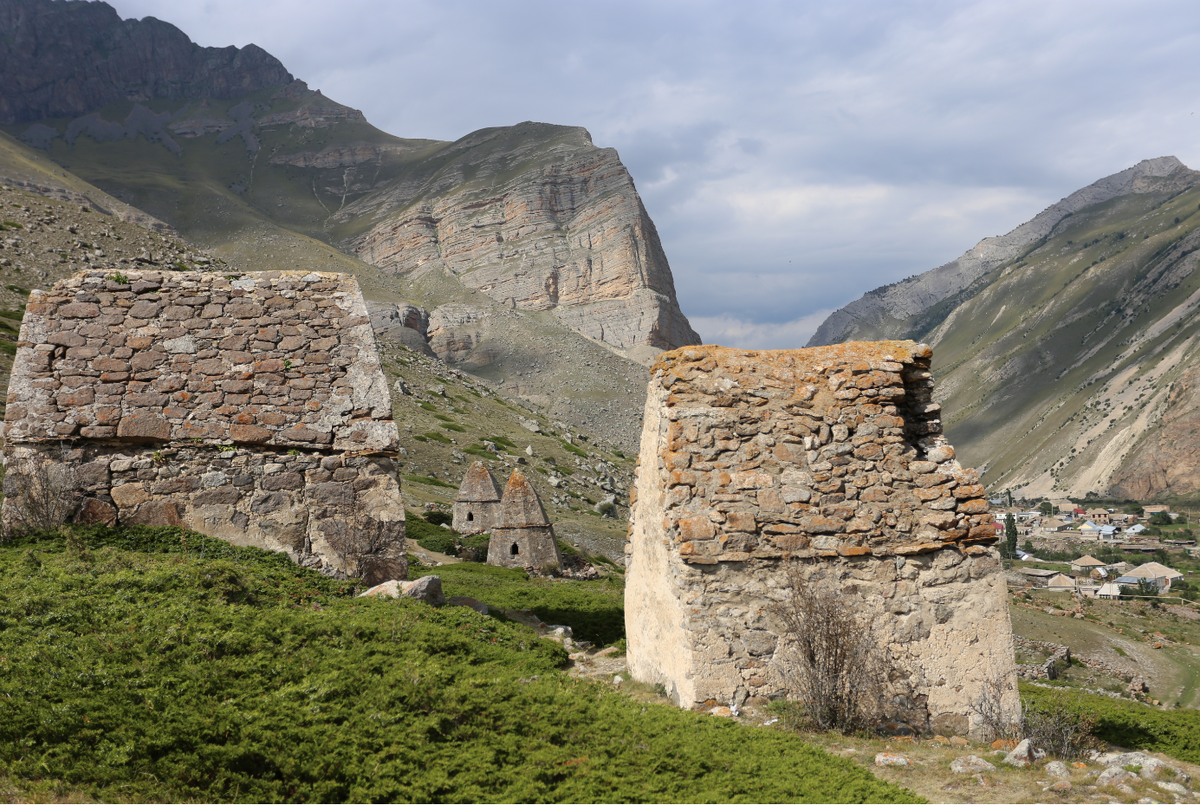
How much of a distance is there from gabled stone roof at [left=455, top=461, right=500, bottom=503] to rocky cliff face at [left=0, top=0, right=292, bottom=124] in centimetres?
19604

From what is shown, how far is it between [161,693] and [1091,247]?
808 feet

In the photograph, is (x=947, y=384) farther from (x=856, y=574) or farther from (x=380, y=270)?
(x=856, y=574)

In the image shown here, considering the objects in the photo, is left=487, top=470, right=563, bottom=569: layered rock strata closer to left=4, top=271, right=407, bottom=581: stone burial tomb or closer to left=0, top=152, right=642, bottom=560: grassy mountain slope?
left=0, top=152, right=642, bottom=560: grassy mountain slope

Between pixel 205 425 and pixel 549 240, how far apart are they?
14576 centimetres

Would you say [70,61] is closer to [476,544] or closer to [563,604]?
[476,544]

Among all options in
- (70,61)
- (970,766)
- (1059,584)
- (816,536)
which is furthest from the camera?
(70,61)

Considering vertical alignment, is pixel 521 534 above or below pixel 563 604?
above

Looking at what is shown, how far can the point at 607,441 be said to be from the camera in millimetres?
93625

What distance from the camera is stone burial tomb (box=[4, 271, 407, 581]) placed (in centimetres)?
982

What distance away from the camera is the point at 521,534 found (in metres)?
25.4

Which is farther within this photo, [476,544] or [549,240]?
[549,240]

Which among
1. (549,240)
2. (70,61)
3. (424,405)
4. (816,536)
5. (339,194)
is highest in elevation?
(70,61)

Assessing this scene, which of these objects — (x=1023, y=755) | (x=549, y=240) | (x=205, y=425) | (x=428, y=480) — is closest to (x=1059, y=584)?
(x=428, y=480)

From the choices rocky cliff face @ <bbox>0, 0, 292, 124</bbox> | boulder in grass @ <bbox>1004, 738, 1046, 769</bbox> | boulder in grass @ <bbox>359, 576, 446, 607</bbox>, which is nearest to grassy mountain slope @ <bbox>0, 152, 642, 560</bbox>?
boulder in grass @ <bbox>359, 576, 446, 607</bbox>
